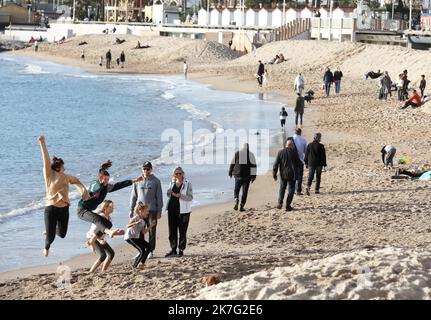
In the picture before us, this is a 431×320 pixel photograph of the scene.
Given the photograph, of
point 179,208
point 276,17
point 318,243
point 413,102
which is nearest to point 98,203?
point 179,208

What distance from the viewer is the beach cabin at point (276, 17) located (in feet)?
255

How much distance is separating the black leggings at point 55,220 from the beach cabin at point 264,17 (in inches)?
2719

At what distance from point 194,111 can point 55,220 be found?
2643 cm

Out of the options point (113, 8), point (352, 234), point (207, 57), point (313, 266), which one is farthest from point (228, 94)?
point (113, 8)

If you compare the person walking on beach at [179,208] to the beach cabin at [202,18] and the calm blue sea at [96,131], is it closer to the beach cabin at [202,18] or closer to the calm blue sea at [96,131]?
the calm blue sea at [96,131]

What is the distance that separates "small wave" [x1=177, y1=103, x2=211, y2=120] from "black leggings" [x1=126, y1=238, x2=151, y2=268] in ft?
75.8

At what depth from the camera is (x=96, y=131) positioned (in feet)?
110

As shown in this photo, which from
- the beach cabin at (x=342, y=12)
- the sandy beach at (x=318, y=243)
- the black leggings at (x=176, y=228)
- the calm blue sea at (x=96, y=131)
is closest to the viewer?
the sandy beach at (x=318, y=243)

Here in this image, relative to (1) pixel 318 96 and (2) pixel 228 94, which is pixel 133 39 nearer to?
(2) pixel 228 94

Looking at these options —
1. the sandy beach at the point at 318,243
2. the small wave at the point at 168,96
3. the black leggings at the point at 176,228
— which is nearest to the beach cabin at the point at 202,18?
the small wave at the point at 168,96

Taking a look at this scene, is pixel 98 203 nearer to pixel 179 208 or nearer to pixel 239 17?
pixel 179 208

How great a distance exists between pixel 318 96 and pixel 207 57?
106 feet

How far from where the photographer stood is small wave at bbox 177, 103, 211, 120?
116ft

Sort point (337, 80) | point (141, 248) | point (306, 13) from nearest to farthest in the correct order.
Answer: point (141, 248)
point (337, 80)
point (306, 13)
